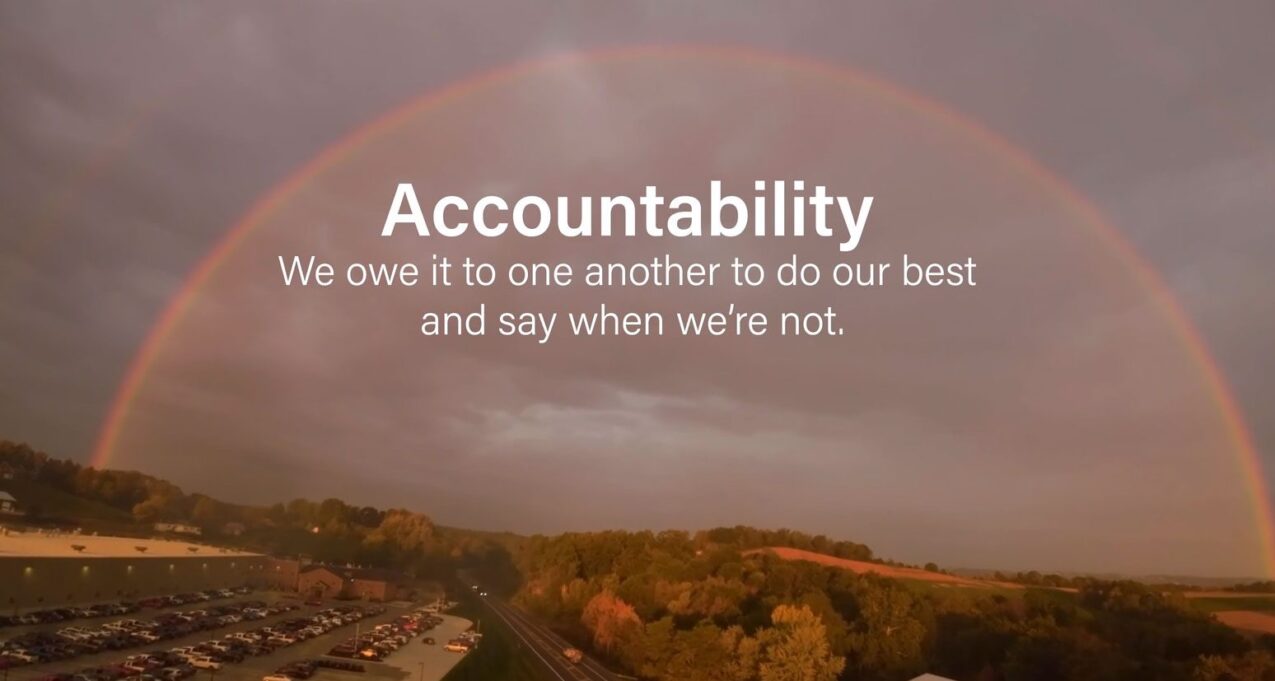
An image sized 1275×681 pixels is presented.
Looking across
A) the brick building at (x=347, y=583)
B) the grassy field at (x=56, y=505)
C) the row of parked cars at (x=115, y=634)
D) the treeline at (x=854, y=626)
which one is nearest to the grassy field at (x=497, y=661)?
the treeline at (x=854, y=626)

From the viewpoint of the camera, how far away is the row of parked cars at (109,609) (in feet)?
41.0

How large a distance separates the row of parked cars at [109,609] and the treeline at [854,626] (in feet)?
19.4

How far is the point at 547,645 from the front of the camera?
14.2 m

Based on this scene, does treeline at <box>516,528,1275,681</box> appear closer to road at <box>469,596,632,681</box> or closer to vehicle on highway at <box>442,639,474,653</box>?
road at <box>469,596,632,681</box>

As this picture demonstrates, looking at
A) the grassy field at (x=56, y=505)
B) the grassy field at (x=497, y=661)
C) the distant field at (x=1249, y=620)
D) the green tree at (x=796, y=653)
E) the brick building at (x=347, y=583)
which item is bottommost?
the grassy field at (x=497, y=661)

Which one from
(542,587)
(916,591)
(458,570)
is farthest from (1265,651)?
(458,570)

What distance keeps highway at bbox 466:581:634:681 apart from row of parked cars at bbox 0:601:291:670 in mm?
3555

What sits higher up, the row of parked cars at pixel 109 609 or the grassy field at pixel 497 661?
the row of parked cars at pixel 109 609

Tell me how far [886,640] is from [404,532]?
8647mm

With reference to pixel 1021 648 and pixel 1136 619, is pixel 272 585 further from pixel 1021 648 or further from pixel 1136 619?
pixel 1136 619

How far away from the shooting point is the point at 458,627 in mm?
14562

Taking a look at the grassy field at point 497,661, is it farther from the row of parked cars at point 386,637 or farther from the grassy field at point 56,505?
the grassy field at point 56,505

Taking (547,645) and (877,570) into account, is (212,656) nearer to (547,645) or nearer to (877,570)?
(547,645)

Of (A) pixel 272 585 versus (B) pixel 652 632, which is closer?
(B) pixel 652 632
